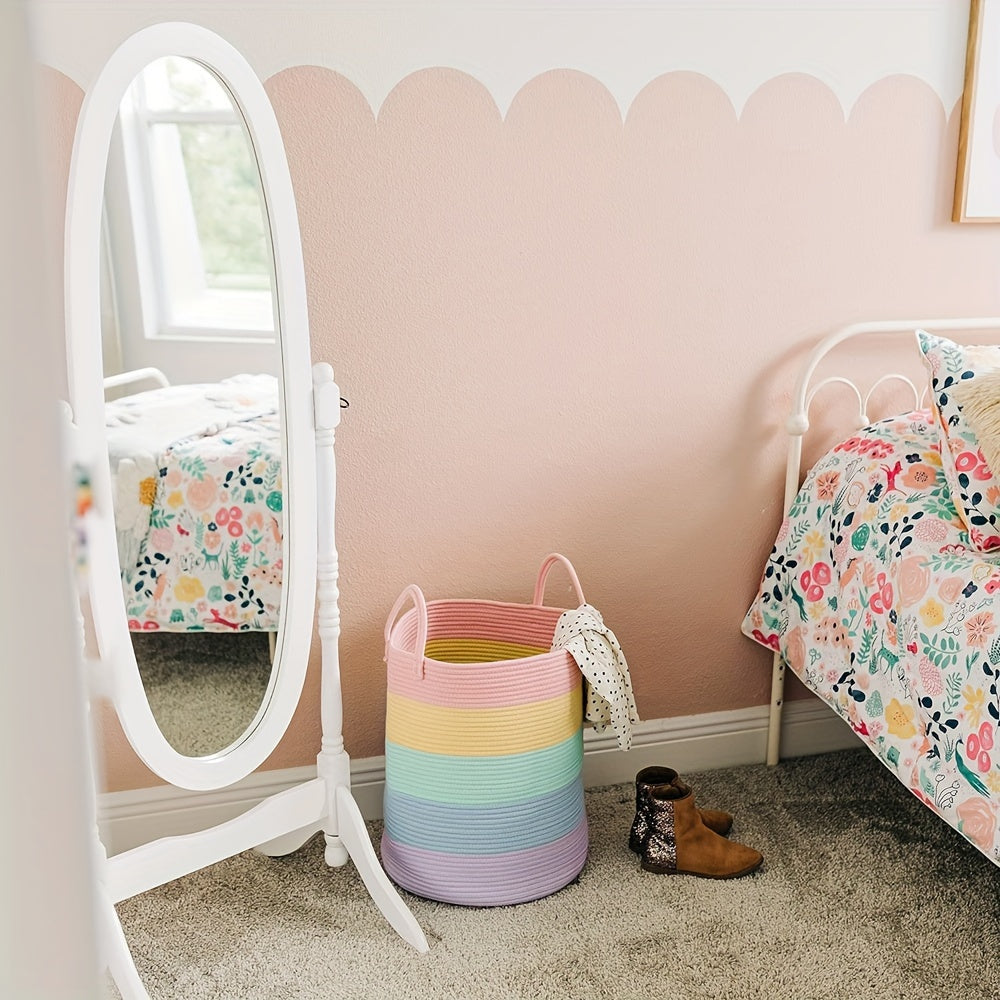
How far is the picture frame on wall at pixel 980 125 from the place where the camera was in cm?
218

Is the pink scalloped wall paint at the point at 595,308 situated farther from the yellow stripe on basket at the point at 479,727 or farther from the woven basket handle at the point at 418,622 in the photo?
the yellow stripe on basket at the point at 479,727

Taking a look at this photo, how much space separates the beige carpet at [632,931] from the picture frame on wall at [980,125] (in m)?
1.25

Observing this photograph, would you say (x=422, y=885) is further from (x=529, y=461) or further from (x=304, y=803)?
(x=529, y=461)

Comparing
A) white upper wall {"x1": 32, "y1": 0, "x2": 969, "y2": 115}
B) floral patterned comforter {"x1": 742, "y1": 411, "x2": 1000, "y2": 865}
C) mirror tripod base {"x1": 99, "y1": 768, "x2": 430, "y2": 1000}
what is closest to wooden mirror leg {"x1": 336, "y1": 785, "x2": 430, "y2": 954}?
mirror tripod base {"x1": 99, "y1": 768, "x2": 430, "y2": 1000}

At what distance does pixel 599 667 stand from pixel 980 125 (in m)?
1.34

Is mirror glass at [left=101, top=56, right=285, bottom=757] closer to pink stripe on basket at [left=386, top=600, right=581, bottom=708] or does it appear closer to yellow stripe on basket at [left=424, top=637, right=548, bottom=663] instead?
pink stripe on basket at [left=386, top=600, right=581, bottom=708]

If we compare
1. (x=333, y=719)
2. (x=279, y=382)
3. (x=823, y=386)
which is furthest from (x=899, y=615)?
(x=279, y=382)

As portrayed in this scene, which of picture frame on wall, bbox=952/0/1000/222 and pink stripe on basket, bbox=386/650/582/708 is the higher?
picture frame on wall, bbox=952/0/1000/222

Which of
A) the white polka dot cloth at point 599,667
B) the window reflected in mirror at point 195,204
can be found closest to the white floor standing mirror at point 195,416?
the window reflected in mirror at point 195,204

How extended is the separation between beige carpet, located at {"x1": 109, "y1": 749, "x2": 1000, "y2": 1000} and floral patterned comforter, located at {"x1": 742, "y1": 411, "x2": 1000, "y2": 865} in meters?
0.27

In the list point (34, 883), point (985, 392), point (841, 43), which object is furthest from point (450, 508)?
point (34, 883)

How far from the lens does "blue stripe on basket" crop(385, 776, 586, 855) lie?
6.25ft

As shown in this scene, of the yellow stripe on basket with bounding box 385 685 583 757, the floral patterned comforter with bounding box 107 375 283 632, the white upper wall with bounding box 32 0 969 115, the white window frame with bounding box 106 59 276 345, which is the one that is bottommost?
the yellow stripe on basket with bounding box 385 685 583 757

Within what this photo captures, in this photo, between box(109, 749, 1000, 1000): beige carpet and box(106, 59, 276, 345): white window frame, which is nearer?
box(106, 59, 276, 345): white window frame
